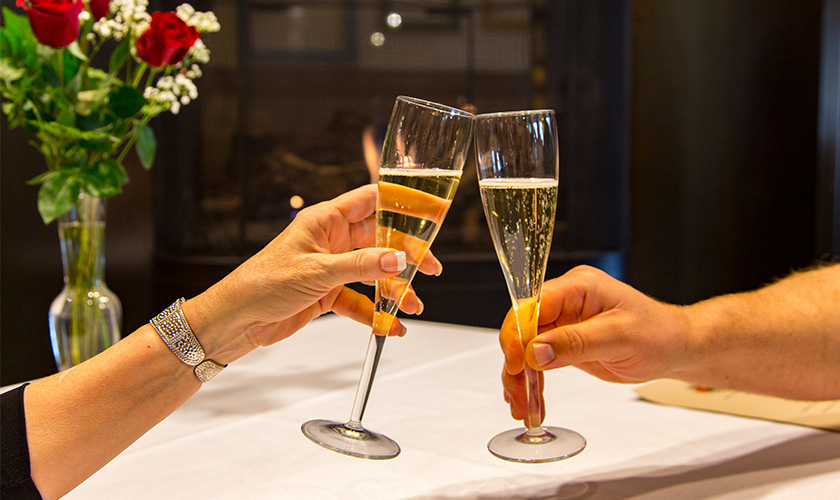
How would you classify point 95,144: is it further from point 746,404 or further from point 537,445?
point 746,404

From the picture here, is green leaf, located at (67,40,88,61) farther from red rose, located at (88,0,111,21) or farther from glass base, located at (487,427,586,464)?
glass base, located at (487,427,586,464)

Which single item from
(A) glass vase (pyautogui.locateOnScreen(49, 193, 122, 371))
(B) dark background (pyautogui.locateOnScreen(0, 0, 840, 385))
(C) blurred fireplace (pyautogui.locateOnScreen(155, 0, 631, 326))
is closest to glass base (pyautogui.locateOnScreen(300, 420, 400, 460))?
(A) glass vase (pyautogui.locateOnScreen(49, 193, 122, 371))

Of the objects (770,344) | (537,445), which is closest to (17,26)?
(537,445)

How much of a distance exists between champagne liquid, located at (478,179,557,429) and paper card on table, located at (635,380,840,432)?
40 centimetres

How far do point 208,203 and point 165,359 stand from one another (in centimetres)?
270

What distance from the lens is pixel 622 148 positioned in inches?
147

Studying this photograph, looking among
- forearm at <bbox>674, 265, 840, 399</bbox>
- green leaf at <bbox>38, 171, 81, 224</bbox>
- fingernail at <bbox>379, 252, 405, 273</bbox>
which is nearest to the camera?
fingernail at <bbox>379, 252, 405, 273</bbox>

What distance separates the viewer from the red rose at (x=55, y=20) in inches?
46.9

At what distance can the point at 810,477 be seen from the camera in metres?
0.86

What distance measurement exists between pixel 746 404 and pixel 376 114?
2.65 meters

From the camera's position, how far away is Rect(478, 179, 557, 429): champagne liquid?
2.69ft

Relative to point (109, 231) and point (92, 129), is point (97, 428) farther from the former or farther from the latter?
point (109, 231)

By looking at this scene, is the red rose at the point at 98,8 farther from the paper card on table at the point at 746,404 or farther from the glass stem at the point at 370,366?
the paper card on table at the point at 746,404

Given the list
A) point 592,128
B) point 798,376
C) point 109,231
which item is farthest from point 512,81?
point 798,376
